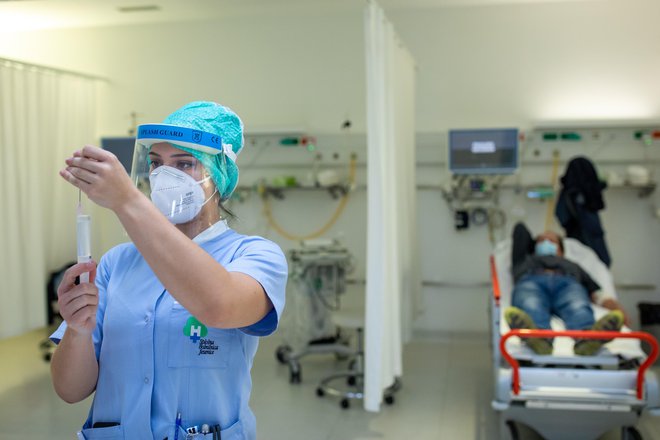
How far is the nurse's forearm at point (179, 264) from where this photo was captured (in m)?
1.03

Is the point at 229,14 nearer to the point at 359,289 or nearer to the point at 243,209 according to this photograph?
the point at 243,209

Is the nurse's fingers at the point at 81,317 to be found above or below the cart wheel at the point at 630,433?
above

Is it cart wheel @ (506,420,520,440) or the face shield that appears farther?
cart wheel @ (506,420,520,440)

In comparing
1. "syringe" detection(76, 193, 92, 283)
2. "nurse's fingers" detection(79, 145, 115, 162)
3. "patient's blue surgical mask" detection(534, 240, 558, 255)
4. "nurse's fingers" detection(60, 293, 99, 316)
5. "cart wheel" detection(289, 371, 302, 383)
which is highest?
"nurse's fingers" detection(79, 145, 115, 162)

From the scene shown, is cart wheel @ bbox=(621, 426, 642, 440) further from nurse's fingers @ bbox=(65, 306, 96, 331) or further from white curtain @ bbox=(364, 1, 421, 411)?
nurse's fingers @ bbox=(65, 306, 96, 331)

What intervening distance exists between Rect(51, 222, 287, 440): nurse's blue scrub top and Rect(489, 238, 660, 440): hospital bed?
2.41m

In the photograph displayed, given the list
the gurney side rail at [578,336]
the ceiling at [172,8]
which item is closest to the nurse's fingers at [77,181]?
the gurney side rail at [578,336]

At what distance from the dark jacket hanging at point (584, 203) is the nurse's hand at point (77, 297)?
471cm

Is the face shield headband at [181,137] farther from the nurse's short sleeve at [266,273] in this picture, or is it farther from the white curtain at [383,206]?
the white curtain at [383,206]

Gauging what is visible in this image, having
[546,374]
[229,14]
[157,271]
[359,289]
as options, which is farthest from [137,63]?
[157,271]

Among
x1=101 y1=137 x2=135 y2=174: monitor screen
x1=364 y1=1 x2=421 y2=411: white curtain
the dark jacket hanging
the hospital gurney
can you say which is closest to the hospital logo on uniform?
x1=101 y1=137 x2=135 y2=174: monitor screen

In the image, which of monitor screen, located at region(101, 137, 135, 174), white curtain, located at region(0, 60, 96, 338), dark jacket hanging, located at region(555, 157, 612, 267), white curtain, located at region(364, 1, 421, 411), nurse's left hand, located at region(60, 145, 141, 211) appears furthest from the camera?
dark jacket hanging, located at region(555, 157, 612, 267)

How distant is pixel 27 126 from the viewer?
15.9ft

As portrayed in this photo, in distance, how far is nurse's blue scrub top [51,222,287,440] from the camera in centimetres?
133
